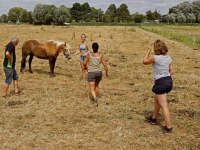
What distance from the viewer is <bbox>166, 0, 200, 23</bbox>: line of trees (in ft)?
322

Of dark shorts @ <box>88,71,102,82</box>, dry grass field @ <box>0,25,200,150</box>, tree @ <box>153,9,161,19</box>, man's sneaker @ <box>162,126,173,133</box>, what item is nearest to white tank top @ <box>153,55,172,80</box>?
man's sneaker @ <box>162,126,173,133</box>

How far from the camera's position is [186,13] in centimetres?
10925

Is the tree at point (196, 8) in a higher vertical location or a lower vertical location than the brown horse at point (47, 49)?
higher

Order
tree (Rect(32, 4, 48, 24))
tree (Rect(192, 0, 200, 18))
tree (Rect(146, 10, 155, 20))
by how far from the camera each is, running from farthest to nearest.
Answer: tree (Rect(146, 10, 155, 20))
tree (Rect(192, 0, 200, 18))
tree (Rect(32, 4, 48, 24))

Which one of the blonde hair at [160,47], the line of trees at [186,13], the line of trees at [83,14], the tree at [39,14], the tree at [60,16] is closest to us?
the blonde hair at [160,47]

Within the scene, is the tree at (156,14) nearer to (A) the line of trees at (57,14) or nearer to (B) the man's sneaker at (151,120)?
(A) the line of trees at (57,14)

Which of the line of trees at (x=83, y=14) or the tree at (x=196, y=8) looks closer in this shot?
the line of trees at (x=83, y=14)

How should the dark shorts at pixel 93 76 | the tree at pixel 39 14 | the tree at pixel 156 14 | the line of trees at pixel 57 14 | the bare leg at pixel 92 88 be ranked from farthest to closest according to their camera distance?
the tree at pixel 156 14 < the tree at pixel 39 14 < the line of trees at pixel 57 14 < the bare leg at pixel 92 88 < the dark shorts at pixel 93 76

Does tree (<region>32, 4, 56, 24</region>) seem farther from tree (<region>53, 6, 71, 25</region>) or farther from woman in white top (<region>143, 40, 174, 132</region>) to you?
woman in white top (<region>143, 40, 174, 132</region>)

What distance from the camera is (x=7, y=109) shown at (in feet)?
19.8

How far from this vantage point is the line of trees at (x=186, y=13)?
322 feet

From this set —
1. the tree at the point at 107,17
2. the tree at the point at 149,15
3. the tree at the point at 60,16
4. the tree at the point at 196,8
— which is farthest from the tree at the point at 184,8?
the tree at the point at 60,16

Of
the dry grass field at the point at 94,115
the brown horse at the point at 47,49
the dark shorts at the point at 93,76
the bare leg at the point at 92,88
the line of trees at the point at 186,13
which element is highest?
the line of trees at the point at 186,13

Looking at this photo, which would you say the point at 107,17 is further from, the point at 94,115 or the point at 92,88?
the point at 94,115
